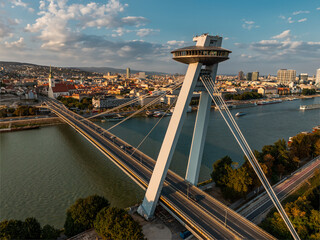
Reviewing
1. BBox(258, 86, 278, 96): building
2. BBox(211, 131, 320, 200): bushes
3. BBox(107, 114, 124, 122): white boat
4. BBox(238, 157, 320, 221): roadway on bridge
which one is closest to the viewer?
BBox(238, 157, 320, 221): roadway on bridge

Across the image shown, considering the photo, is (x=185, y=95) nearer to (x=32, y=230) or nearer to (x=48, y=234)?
(x=48, y=234)

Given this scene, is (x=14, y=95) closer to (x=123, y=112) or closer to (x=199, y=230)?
(x=123, y=112)

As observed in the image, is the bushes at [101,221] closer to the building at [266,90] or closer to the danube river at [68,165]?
the danube river at [68,165]

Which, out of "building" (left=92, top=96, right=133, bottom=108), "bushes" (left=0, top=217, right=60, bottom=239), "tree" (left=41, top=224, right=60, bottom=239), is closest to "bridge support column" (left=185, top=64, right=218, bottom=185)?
"tree" (left=41, top=224, right=60, bottom=239)

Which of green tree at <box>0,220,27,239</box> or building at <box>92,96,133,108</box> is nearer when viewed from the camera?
A: green tree at <box>0,220,27,239</box>

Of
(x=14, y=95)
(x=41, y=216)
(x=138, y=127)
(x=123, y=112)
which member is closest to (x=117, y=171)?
(x=41, y=216)

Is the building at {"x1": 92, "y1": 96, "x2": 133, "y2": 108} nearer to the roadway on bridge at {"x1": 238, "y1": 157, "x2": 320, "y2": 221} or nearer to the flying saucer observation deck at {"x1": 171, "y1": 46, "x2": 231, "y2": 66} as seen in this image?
the flying saucer observation deck at {"x1": 171, "y1": 46, "x2": 231, "y2": 66}

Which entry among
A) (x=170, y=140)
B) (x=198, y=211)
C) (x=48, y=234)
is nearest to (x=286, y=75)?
(x=170, y=140)
